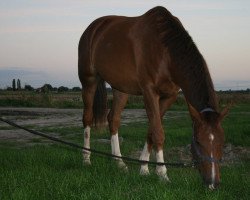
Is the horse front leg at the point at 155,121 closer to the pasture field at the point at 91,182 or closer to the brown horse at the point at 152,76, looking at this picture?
the brown horse at the point at 152,76

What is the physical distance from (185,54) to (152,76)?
2.43ft

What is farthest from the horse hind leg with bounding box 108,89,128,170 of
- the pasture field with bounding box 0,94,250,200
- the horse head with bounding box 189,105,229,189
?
the horse head with bounding box 189,105,229,189

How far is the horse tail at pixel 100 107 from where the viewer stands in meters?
8.29

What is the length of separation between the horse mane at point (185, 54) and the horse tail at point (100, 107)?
2296 millimetres

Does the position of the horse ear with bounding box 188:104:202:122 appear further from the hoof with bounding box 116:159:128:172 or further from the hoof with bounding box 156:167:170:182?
the hoof with bounding box 116:159:128:172

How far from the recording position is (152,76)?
6090 mm

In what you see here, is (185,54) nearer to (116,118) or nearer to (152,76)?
(152,76)

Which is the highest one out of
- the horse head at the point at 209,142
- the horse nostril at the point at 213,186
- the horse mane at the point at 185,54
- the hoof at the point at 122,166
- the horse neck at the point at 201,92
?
the horse mane at the point at 185,54

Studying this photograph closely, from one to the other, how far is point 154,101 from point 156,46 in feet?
2.67

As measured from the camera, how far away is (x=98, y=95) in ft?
27.2

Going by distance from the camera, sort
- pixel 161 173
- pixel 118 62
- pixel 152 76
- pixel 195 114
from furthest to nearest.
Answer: pixel 118 62 < pixel 152 76 < pixel 161 173 < pixel 195 114

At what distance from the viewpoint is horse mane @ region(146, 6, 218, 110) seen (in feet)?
16.4

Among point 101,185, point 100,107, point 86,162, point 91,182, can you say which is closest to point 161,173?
→ point 91,182

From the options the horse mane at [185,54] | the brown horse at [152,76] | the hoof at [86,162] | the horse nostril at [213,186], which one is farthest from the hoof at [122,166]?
the horse nostril at [213,186]
